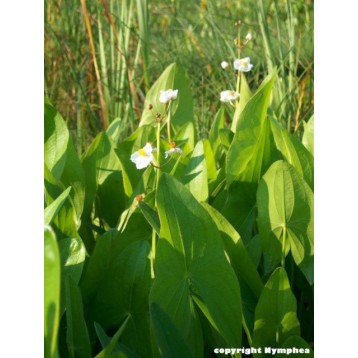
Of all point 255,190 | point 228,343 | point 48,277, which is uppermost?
point 48,277

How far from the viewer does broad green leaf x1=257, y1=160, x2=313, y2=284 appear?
0.99 meters

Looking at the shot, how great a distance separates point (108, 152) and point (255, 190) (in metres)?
0.29

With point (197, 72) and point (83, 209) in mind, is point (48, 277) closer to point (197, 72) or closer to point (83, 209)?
point (83, 209)

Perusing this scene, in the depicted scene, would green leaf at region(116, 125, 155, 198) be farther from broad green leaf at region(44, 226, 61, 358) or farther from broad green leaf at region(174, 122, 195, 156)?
broad green leaf at region(44, 226, 61, 358)

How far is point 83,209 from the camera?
116 centimetres

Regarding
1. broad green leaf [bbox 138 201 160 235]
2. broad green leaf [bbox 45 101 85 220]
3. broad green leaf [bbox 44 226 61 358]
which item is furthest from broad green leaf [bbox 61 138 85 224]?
broad green leaf [bbox 44 226 61 358]

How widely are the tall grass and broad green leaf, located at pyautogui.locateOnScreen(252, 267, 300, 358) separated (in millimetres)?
823

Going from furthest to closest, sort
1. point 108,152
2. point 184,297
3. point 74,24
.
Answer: point 74,24 → point 108,152 → point 184,297

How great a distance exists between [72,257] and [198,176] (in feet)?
0.76

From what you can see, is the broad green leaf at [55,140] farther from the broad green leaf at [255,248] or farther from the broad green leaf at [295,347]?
the broad green leaf at [295,347]

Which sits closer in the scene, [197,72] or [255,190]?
[255,190]

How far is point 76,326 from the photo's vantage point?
855mm

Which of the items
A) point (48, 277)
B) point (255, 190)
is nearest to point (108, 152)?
point (255, 190)

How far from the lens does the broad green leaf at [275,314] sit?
0.89 m
